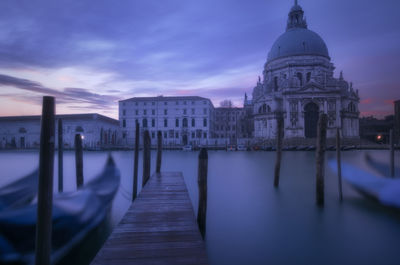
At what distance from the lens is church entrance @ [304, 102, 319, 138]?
33.5 metres

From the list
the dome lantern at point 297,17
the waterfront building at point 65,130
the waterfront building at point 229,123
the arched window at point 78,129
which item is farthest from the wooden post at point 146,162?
the dome lantern at point 297,17

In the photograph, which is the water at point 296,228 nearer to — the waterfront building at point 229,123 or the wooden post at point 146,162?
the wooden post at point 146,162

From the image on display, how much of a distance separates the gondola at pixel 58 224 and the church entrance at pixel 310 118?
109ft

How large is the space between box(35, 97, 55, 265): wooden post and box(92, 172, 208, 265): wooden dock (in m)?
0.51

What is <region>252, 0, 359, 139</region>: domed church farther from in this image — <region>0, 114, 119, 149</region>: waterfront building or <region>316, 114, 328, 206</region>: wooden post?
<region>316, 114, 328, 206</region>: wooden post

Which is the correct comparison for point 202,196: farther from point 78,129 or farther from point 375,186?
point 78,129

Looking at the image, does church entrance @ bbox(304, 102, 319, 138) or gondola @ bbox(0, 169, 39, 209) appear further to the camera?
church entrance @ bbox(304, 102, 319, 138)

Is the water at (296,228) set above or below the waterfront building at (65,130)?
below

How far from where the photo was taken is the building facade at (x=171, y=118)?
126 ft

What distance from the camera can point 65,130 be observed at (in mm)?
35781

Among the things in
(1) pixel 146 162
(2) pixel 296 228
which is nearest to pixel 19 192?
(1) pixel 146 162

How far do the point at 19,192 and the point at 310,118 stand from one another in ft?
114

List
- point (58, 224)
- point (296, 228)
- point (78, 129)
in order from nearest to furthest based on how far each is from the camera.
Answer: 1. point (58, 224)
2. point (296, 228)
3. point (78, 129)

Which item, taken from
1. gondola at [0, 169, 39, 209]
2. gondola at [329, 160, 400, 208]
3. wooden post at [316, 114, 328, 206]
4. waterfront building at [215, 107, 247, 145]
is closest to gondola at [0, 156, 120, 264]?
gondola at [0, 169, 39, 209]
